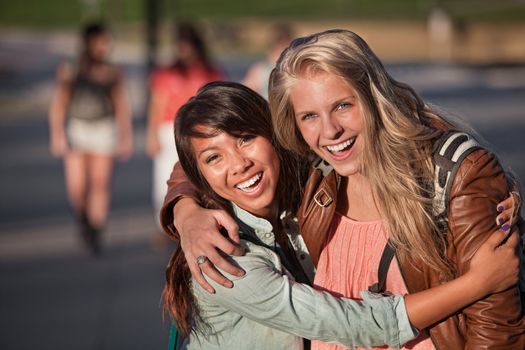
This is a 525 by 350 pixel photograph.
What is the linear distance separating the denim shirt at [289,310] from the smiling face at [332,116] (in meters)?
0.31

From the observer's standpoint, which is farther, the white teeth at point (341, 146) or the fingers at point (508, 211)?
the white teeth at point (341, 146)

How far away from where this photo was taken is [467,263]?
7.76ft

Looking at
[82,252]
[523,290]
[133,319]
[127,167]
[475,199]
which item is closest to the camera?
[475,199]

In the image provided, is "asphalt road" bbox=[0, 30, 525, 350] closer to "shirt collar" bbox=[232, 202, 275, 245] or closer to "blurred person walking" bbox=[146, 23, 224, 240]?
"shirt collar" bbox=[232, 202, 275, 245]

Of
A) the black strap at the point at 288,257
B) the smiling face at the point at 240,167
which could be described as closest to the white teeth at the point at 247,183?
the smiling face at the point at 240,167

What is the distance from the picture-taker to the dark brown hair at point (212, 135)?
2.64 metres

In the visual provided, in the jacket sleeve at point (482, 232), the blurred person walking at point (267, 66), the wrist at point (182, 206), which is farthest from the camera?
the blurred person walking at point (267, 66)

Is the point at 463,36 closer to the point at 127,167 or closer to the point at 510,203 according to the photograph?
the point at 127,167

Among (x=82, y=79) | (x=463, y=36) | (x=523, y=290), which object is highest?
(x=523, y=290)

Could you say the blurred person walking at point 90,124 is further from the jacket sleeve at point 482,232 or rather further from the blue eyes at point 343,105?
the jacket sleeve at point 482,232

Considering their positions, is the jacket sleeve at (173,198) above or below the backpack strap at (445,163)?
below

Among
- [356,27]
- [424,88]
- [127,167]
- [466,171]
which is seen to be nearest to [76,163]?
[127,167]

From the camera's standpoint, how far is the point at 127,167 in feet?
39.3

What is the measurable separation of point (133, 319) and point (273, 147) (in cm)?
410
